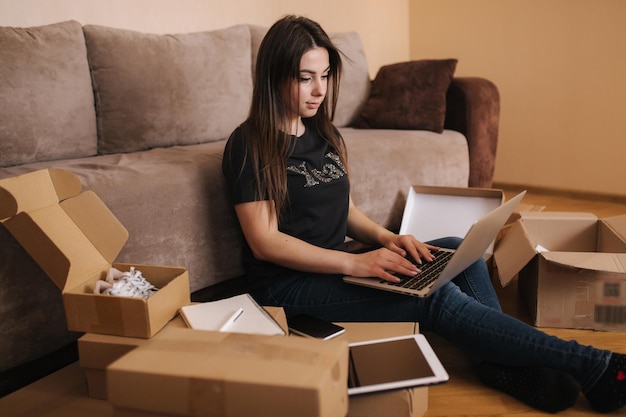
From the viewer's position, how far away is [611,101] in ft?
9.48

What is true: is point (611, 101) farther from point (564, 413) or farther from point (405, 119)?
point (564, 413)

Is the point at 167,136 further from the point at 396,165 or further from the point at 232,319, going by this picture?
the point at 232,319

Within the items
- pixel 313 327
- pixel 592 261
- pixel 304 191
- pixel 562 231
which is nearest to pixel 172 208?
pixel 304 191

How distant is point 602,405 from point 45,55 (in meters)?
1.68

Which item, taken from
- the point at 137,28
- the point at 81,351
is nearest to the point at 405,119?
the point at 137,28

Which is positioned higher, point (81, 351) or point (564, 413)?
point (81, 351)

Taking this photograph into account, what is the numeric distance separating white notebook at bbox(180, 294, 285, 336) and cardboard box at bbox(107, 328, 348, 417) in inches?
6.5

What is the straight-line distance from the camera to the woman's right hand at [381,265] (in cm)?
129

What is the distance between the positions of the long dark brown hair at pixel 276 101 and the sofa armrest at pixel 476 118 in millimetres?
1183

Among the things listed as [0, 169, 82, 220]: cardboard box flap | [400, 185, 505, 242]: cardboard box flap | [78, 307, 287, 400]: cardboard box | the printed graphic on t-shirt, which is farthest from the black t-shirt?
[400, 185, 505, 242]: cardboard box flap

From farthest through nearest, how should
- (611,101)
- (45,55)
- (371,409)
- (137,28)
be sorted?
(611,101)
(137,28)
(45,55)
(371,409)

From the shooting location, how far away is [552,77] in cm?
306

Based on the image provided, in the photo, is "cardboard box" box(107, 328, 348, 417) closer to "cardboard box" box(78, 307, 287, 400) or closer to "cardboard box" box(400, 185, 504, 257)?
"cardboard box" box(78, 307, 287, 400)

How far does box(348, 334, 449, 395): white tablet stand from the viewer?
1.02m
